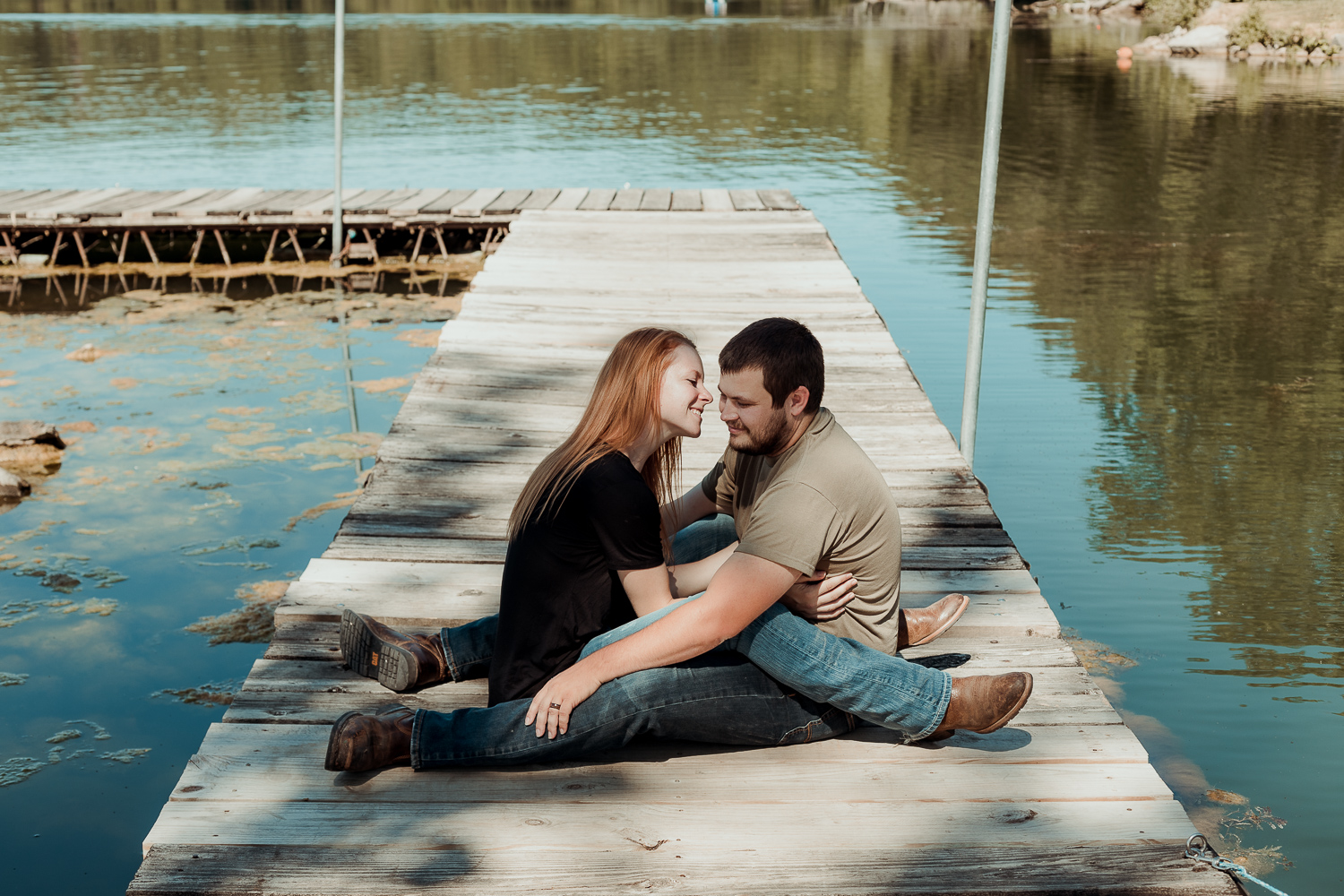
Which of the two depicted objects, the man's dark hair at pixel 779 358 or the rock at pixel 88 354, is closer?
the man's dark hair at pixel 779 358

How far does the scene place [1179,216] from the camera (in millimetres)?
17484

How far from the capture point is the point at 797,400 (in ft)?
10.7

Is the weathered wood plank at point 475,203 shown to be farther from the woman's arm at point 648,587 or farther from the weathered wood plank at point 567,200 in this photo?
the woman's arm at point 648,587

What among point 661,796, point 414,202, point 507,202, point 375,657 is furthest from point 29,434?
point 661,796

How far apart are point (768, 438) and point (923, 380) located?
8.12 metres

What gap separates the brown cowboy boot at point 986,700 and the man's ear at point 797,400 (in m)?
0.92

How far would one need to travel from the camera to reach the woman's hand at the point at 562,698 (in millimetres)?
3186

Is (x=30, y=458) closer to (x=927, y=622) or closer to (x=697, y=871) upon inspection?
(x=927, y=622)

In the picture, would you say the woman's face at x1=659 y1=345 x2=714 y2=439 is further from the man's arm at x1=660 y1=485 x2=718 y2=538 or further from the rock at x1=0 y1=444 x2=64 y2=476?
the rock at x1=0 y1=444 x2=64 y2=476

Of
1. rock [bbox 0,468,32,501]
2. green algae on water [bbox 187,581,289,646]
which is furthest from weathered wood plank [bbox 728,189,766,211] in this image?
rock [bbox 0,468,32,501]

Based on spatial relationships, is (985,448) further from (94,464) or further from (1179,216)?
(1179,216)

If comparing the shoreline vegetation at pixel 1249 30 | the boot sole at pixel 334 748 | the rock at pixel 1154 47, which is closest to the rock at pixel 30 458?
the boot sole at pixel 334 748

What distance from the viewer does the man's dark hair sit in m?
3.21

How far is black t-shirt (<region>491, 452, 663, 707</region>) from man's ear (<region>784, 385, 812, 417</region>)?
47 centimetres
